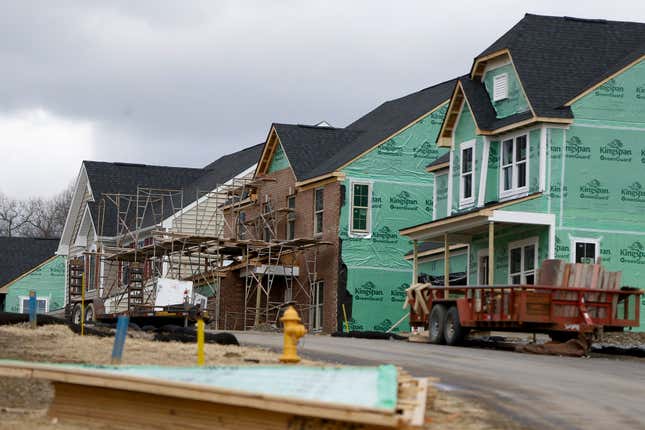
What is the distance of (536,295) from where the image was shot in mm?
28109

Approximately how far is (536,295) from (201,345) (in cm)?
1321

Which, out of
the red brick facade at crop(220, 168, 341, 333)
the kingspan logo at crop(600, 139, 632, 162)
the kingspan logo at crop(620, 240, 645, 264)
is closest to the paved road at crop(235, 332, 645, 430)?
the kingspan logo at crop(620, 240, 645, 264)

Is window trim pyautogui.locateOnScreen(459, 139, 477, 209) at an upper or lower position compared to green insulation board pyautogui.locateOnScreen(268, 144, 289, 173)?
lower

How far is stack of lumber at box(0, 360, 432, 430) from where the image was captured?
33.4ft

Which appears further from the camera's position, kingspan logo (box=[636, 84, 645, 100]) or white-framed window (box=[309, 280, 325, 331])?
white-framed window (box=[309, 280, 325, 331])

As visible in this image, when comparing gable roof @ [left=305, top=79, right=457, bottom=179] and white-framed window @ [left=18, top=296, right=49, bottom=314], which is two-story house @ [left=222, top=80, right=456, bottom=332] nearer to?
gable roof @ [left=305, top=79, right=457, bottom=179]

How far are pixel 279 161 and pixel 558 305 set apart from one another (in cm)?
2522

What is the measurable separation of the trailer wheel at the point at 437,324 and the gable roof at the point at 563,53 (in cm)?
685

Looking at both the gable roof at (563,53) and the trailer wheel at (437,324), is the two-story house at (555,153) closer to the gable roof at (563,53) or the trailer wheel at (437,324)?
the gable roof at (563,53)

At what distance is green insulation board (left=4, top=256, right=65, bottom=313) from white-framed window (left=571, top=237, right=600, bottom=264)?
146ft

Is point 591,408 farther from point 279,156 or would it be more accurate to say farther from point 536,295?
point 279,156

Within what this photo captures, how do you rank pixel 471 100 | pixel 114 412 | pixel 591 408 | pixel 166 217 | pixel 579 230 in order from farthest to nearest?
pixel 166 217
pixel 471 100
pixel 579 230
pixel 591 408
pixel 114 412

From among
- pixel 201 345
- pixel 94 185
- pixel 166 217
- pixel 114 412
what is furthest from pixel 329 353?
pixel 94 185

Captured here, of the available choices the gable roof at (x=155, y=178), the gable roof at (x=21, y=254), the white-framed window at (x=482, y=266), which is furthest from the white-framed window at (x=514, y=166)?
the gable roof at (x=21, y=254)
